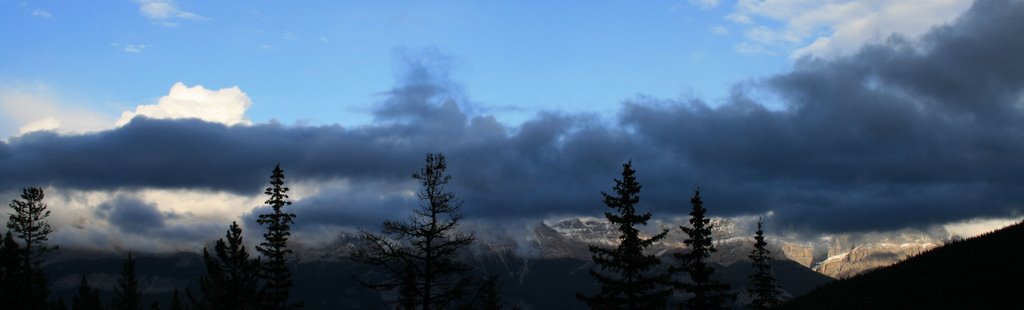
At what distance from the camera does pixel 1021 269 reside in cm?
2314

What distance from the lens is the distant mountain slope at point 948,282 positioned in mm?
21969

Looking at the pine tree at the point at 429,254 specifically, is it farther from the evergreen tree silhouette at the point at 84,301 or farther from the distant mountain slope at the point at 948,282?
the evergreen tree silhouette at the point at 84,301

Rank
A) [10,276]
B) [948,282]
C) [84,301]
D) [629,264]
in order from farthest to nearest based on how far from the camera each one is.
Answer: [84,301]
[10,276]
[629,264]
[948,282]

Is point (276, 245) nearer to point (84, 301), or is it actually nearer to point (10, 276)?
point (10, 276)

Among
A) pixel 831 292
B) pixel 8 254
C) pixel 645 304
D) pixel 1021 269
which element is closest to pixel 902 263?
pixel 831 292

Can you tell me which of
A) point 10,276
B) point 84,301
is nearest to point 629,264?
point 10,276

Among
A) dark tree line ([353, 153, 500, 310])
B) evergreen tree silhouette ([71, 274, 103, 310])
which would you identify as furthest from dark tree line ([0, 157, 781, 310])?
evergreen tree silhouette ([71, 274, 103, 310])

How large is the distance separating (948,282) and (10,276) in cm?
5258

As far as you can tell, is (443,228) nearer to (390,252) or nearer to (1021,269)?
(390,252)

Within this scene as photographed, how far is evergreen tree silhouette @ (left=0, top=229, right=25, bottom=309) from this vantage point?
169 feet

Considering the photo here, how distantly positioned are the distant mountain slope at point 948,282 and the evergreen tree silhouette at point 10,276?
4591 cm

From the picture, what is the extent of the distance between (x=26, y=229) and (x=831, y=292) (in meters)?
50.1

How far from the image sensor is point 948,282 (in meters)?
24.8

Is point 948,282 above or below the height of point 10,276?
below
